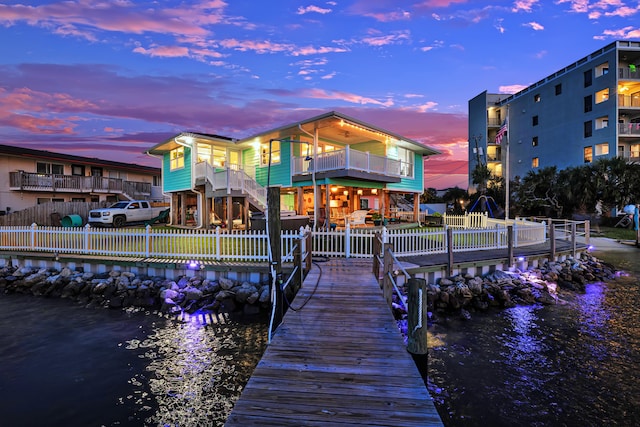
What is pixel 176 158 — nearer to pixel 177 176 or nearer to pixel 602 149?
pixel 177 176

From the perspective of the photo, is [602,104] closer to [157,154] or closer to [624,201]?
[624,201]

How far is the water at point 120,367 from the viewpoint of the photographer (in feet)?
17.5

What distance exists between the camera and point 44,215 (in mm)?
22406

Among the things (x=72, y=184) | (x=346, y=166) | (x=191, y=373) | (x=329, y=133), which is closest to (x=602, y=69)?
(x=329, y=133)

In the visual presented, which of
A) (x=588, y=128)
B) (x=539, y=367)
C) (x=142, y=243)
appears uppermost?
(x=588, y=128)

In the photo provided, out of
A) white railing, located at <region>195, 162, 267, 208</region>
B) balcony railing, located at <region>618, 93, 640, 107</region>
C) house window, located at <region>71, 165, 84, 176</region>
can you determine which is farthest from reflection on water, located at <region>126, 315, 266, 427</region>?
A: balcony railing, located at <region>618, 93, 640, 107</region>

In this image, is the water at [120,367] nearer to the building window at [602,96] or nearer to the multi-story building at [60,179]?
the multi-story building at [60,179]

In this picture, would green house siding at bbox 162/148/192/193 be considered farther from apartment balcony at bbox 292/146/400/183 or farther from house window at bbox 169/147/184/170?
apartment balcony at bbox 292/146/400/183

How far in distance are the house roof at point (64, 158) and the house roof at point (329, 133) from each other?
33.7 ft

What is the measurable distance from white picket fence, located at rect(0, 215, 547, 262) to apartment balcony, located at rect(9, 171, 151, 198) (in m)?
14.5

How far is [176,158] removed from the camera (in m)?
24.2

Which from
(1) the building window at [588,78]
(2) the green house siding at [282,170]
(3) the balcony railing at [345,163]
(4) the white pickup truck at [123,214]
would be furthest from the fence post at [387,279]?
(1) the building window at [588,78]

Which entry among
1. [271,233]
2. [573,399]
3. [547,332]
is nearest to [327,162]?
[271,233]

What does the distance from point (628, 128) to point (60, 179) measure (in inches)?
2064
